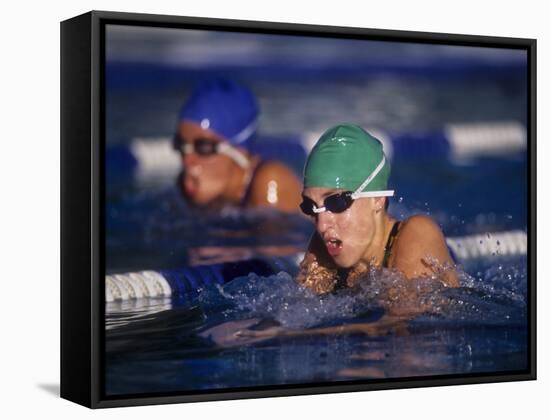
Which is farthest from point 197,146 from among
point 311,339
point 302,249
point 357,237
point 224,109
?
point 311,339

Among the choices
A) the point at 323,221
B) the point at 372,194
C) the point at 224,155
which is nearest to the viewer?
the point at 224,155

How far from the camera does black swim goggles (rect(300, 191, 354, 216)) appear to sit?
8.77 metres

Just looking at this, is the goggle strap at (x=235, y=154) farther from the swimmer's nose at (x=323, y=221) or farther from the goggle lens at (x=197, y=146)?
the swimmer's nose at (x=323, y=221)

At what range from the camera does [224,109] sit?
8531mm

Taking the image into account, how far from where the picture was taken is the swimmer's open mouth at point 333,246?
8820 millimetres

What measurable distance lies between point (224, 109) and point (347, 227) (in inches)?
38.3

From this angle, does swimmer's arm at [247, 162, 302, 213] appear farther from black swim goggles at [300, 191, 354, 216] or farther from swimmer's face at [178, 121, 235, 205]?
swimmer's face at [178, 121, 235, 205]

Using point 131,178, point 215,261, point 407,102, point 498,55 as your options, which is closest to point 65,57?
point 131,178

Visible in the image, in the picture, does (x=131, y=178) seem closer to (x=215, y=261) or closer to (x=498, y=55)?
(x=215, y=261)

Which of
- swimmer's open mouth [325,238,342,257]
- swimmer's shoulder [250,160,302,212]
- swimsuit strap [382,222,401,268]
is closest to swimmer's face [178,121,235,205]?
swimmer's shoulder [250,160,302,212]

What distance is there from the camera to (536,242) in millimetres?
9531

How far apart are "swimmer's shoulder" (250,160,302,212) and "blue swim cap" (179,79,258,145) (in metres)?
0.21

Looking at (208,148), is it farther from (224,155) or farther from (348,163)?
(348,163)

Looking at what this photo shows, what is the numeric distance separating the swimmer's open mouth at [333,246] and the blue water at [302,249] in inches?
5.5
